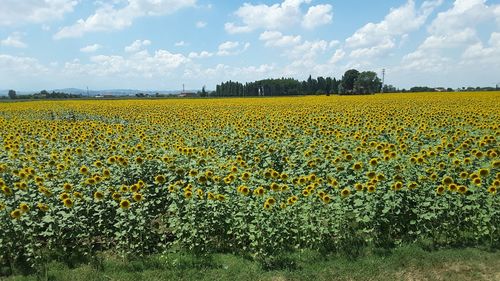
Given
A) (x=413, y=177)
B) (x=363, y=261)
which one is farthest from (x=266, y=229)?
(x=413, y=177)

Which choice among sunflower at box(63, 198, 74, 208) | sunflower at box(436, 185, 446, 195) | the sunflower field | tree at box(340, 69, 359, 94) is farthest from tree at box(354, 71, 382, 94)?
sunflower at box(63, 198, 74, 208)

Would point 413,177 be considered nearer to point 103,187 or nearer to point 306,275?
point 306,275

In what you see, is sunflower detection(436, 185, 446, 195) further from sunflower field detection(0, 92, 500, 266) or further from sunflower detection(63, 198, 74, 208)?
sunflower detection(63, 198, 74, 208)

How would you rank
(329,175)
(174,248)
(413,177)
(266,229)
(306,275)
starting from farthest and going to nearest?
(329,175)
(413,177)
(174,248)
(266,229)
(306,275)

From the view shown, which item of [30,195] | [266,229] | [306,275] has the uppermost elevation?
[30,195]

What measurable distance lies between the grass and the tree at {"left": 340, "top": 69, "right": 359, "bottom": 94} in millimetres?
79827

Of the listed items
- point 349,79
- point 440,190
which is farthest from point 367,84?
point 440,190

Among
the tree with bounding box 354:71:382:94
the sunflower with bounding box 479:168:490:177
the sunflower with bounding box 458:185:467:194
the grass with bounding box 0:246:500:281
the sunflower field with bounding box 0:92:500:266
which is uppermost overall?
the tree with bounding box 354:71:382:94

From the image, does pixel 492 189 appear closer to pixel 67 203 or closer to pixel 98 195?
pixel 98 195

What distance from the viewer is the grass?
5785 millimetres

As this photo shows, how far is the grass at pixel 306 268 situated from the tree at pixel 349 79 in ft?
262

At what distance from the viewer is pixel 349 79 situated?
8438 centimetres

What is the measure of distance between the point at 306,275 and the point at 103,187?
3.76 m

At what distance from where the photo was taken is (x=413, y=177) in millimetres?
7312
